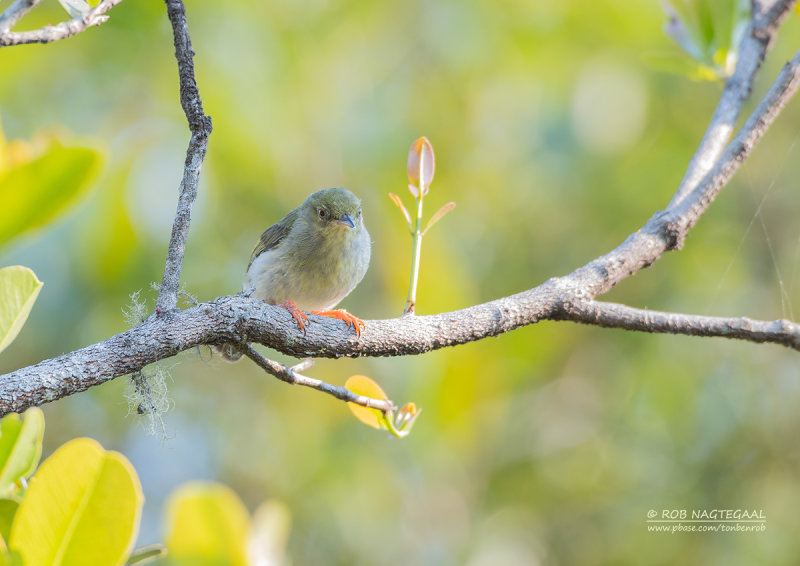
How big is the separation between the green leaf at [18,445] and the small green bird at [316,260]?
2.39m

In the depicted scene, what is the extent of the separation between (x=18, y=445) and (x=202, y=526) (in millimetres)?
328

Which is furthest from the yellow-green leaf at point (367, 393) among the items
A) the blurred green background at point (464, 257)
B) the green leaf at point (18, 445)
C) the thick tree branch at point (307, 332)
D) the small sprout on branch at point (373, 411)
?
the blurred green background at point (464, 257)

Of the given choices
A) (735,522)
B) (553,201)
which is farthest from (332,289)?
(735,522)

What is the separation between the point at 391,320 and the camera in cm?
200

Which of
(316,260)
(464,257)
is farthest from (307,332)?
(464,257)

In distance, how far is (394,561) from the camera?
5.42 m

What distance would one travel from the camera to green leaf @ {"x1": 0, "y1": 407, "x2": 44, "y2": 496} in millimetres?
1174

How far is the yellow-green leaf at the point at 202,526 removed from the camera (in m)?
1.10

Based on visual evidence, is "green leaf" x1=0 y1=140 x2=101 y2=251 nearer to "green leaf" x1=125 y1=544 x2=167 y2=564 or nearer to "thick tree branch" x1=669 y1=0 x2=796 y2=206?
"green leaf" x1=125 y1=544 x2=167 y2=564

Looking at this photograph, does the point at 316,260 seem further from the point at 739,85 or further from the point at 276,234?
the point at 739,85

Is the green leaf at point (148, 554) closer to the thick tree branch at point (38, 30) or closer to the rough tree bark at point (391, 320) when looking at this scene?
the rough tree bark at point (391, 320)

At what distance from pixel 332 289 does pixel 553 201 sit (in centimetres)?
366

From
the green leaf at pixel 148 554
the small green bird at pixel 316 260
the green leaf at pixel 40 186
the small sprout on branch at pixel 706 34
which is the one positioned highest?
the small sprout on branch at pixel 706 34

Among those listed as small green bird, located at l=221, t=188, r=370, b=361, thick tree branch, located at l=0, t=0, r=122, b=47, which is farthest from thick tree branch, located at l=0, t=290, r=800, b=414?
small green bird, located at l=221, t=188, r=370, b=361
